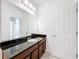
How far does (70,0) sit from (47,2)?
177cm

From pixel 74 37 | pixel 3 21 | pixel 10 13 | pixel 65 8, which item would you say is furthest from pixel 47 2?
pixel 3 21

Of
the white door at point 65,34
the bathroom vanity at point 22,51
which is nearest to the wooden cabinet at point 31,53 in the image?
the bathroom vanity at point 22,51

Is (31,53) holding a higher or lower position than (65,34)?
lower

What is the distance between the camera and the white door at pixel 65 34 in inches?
149

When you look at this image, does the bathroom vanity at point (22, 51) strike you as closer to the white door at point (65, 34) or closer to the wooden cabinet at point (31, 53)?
the wooden cabinet at point (31, 53)

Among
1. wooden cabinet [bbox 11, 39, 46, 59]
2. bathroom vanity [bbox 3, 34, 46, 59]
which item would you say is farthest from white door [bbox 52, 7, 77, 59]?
bathroom vanity [bbox 3, 34, 46, 59]

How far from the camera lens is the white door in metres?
3.79

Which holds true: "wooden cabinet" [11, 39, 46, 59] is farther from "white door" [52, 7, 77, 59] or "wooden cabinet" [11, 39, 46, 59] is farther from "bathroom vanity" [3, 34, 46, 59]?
"white door" [52, 7, 77, 59]

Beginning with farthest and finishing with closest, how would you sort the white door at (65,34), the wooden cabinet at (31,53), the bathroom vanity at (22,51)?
the white door at (65,34) → the wooden cabinet at (31,53) → the bathroom vanity at (22,51)

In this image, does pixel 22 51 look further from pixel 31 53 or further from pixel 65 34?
pixel 65 34

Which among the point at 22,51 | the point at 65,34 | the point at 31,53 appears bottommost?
the point at 31,53

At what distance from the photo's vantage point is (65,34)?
163 inches

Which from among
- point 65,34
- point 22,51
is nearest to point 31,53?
point 22,51

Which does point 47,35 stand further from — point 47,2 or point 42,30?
point 47,2
